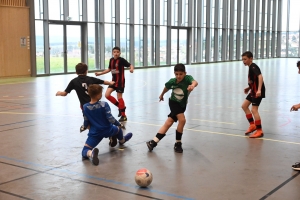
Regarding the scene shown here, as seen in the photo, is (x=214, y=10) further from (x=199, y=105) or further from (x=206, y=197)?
(x=206, y=197)

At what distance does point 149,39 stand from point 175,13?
159 inches

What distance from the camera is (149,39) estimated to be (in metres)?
31.3

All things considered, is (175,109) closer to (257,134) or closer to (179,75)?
(179,75)

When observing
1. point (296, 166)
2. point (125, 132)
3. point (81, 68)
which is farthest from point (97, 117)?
point (296, 166)

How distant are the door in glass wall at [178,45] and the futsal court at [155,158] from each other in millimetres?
23820

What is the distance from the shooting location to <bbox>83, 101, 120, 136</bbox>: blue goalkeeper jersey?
6051 millimetres

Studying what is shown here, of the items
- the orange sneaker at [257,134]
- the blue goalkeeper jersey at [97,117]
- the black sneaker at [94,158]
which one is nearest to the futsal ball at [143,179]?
the black sneaker at [94,158]

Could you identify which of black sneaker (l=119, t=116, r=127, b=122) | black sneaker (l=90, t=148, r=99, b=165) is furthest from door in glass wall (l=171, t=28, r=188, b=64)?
black sneaker (l=90, t=148, r=99, b=165)

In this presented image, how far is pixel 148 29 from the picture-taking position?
31.0 m

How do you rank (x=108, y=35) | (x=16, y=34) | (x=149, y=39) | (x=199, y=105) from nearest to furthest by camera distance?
(x=199, y=105), (x=16, y=34), (x=108, y=35), (x=149, y=39)

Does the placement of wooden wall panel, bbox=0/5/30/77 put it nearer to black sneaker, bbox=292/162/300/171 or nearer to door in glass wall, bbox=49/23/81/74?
door in glass wall, bbox=49/23/81/74

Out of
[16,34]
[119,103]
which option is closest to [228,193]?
[119,103]

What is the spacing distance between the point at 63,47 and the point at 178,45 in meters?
12.9

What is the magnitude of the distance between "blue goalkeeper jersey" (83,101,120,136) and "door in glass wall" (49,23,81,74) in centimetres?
1869
